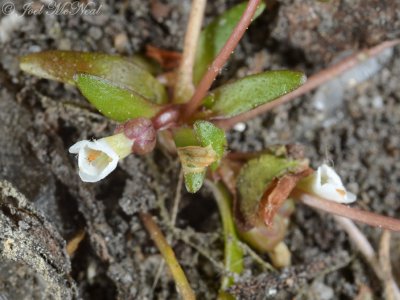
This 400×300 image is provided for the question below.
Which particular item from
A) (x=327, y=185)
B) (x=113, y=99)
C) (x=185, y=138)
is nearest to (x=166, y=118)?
(x=185, y=138)

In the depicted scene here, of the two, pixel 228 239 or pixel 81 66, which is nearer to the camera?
pixel 81 66

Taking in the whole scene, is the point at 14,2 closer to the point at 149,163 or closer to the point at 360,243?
the point at 149,163

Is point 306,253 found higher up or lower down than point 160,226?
lower down

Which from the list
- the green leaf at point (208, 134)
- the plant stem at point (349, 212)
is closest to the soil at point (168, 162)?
the plant stem at point (349, 212)

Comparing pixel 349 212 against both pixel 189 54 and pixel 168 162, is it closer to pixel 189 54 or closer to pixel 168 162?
pixel 168 162

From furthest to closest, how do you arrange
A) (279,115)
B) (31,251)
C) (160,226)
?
(279,115)
(160,226)
(31,251)

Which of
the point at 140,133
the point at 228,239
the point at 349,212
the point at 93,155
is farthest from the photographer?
the point at 228,239

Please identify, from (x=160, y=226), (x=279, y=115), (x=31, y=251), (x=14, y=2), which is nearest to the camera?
(x=31, y=251)

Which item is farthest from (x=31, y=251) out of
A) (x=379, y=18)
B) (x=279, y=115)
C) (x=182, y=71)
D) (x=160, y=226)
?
(x=379, y=18)

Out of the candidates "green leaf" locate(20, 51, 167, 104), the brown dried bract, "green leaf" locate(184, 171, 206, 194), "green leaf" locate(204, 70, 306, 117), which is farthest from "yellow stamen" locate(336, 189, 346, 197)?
"green leaf" locate(20, 51, 167, 104)
